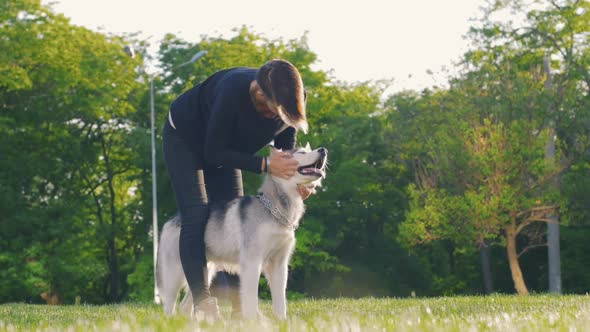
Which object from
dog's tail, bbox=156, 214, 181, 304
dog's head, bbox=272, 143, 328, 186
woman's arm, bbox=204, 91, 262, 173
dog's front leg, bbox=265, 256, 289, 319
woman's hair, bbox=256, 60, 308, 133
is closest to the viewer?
woman's hair, bbox=256, 60, 308, 133

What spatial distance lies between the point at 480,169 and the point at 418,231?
3.41 metres

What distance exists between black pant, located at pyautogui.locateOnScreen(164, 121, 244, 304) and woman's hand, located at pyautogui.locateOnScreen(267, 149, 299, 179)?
2.23 feet

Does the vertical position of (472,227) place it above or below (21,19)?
below

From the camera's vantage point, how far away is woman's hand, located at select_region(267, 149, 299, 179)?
536 cm

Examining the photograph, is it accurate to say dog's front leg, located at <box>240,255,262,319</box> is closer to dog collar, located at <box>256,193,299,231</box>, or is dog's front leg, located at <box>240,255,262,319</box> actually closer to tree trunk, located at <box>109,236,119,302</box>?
dog collar, located at <box>256,193,299,231</box>

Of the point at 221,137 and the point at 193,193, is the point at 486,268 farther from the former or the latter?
the point at 221,137

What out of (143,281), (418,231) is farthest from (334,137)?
(143,281)

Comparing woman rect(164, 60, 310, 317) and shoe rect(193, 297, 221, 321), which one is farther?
shoe rect(193, 297, 221, 321)

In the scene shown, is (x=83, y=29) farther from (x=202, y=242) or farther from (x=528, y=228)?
(x=202, y=242)

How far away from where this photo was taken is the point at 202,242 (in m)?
5.69

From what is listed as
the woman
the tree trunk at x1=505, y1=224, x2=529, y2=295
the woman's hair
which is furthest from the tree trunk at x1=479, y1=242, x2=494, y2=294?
the woman's hair

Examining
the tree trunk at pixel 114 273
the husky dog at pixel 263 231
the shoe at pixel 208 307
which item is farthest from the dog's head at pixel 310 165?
the tree trunk at pixel 114 273

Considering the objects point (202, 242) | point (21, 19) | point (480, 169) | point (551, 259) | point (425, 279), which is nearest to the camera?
point (202, 242)

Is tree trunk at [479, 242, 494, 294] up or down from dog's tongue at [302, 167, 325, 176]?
down
